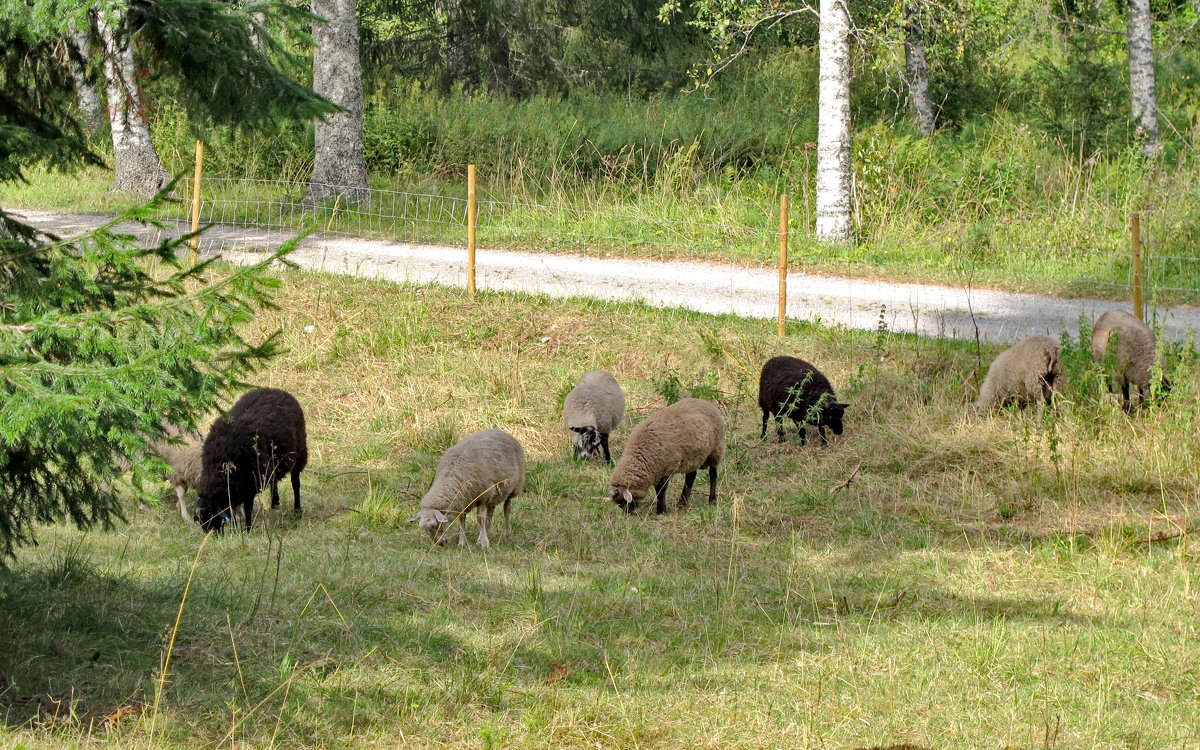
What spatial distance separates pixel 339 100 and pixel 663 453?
39.3ft

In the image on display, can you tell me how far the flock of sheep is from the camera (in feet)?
28.0

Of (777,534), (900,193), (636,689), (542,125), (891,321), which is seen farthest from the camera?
(542,125)

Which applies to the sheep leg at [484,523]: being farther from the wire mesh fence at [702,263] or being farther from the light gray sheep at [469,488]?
the wire mesh fence at [702,263]

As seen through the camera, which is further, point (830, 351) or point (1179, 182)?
point (1179, 182)

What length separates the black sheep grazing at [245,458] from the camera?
8680 mm

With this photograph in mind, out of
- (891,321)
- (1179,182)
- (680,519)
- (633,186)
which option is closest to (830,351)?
(891,321)

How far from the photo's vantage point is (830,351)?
12.5 m

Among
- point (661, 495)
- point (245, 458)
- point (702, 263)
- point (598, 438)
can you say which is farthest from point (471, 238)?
point (245, 458)

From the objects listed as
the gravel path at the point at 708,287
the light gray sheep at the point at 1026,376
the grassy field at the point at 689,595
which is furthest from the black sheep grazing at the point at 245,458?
the light gray sheep at the point at 1026,376

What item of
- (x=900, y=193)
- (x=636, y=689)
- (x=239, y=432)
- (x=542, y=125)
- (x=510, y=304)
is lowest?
(x=636, y=689)

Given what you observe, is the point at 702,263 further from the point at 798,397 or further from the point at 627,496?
the point at 627,496

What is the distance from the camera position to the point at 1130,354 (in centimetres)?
1088

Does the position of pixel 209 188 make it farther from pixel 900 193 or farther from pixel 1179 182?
pixel 1179 182

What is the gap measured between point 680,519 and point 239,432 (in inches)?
134
